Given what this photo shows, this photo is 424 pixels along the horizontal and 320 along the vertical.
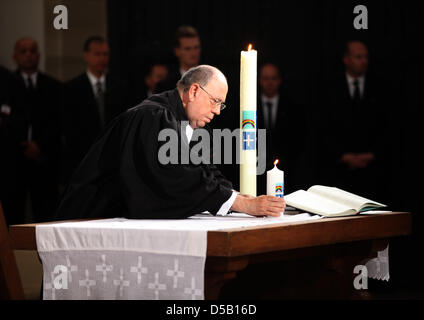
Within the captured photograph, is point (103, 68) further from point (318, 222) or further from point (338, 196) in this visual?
point (318, 222)

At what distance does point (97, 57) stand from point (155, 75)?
0.52 meters

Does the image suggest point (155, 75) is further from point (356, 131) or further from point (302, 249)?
point (302, 249)

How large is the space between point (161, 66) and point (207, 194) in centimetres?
409

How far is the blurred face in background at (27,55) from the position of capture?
23.5 ft

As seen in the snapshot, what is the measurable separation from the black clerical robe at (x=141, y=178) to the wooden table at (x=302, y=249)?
0.35m

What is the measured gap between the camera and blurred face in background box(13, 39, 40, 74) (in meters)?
7.17

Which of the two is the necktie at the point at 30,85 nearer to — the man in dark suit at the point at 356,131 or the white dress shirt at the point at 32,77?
the white dress shirt at the point at 32,77

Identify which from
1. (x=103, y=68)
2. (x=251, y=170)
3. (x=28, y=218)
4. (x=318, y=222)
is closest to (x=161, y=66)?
(x=103, y=68)

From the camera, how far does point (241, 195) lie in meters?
3.19

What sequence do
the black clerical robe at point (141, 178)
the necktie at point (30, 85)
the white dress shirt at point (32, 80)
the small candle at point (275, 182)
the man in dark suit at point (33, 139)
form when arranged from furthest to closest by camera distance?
1. the necktie at point (30, 85)
2. the white dress shirt at point (32, 80)
3. the man in dark suit at point (33, 139)
4. the small candle at point (275, 182)
5. the black clerical robe at point (141, 178)

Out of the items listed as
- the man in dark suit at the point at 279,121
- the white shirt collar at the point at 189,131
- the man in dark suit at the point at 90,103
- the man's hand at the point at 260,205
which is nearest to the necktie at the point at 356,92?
the man in dark suit at the point at 279,121

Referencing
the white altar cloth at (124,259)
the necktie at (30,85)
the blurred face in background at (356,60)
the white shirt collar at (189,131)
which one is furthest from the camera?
the necktie at (30,85)

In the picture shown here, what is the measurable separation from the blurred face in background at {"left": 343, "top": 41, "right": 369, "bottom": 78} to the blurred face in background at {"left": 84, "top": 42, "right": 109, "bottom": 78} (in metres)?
2.06

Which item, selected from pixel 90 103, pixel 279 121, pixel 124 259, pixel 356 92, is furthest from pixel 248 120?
pixel 90 103
